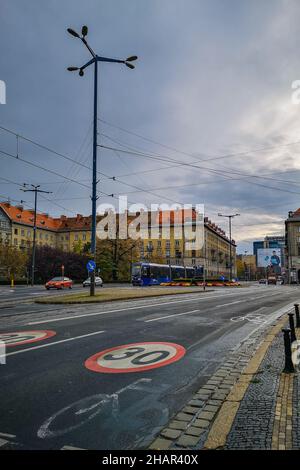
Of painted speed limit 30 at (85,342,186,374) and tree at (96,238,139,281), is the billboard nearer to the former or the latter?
tree at (96,238,139,281)

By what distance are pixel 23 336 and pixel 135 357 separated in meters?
3.49

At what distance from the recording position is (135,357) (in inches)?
273

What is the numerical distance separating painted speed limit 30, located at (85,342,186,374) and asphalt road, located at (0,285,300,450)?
2cm

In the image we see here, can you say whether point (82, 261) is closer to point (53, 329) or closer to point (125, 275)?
point (125, 275)

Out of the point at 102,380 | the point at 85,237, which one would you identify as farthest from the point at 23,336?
the point at 85,237

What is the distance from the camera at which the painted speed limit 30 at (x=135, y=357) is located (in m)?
6.20

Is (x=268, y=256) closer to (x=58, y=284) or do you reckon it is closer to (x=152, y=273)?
(x=152, y=273)

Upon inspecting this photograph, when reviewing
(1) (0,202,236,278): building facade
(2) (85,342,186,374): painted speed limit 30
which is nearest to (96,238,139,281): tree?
(1) (0,202,236,278): building facade

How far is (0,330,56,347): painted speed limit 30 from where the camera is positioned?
27.1ft

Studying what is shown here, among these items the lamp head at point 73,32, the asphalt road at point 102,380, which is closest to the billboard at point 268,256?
the lamp head at point 73,32

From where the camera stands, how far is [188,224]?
318 ft

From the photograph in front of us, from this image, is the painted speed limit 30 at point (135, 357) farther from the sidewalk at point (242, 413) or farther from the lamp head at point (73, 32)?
the lamp head at point (73, 32)

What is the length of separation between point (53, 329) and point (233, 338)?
4854 mm

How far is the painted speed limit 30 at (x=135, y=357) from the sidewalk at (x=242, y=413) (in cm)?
119
